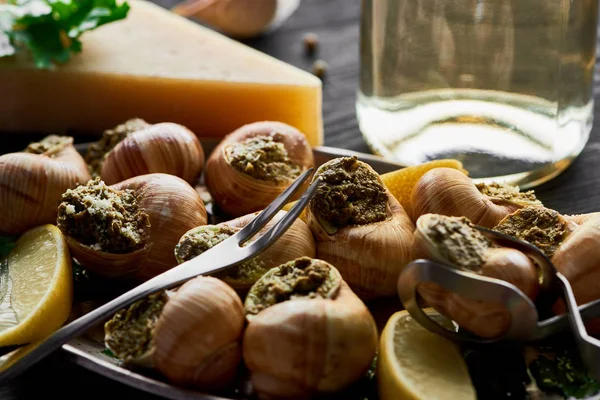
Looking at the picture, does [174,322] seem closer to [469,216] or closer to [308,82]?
[469,216]

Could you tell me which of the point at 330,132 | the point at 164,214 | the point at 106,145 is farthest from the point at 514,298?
the point at 330,132

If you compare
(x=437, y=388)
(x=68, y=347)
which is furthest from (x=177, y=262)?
(x=437, y=388)

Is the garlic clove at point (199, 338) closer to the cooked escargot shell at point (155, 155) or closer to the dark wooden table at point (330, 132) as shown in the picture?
the dark wooden table at point (330, 132)

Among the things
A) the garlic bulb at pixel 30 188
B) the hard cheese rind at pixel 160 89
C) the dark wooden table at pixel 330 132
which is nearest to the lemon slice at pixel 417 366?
the dark wooden table at pixel 330 132

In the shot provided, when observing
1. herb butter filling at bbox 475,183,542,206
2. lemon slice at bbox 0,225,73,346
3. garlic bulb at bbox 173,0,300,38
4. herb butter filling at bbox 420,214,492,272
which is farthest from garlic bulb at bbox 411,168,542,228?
garlic bulb at bbox 173,0,300,38

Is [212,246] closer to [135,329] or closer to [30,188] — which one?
[135,329]
